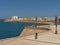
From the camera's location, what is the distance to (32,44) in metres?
15.4

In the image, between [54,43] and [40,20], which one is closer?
[54,43]

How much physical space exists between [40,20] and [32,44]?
154803 millimetres

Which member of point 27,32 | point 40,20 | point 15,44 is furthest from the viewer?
point 40,20

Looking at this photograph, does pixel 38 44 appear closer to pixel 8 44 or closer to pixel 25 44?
pixel 25 44

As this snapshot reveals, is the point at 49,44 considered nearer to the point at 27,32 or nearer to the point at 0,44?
the point at 0,44

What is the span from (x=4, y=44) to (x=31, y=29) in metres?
16.8

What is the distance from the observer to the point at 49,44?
610 inches

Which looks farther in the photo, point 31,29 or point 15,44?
point 31,29

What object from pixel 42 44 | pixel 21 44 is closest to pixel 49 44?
pixel 42 44

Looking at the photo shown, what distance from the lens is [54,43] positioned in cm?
1598

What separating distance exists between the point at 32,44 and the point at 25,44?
0.64 meters

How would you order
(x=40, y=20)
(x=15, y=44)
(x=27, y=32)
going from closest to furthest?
(x=15, y=44)
(x=27, y=32)
(x=40, y=20)

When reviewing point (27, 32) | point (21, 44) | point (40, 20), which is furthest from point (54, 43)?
point (40, 20)

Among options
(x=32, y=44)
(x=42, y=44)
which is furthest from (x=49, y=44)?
(x=32, y=44)
